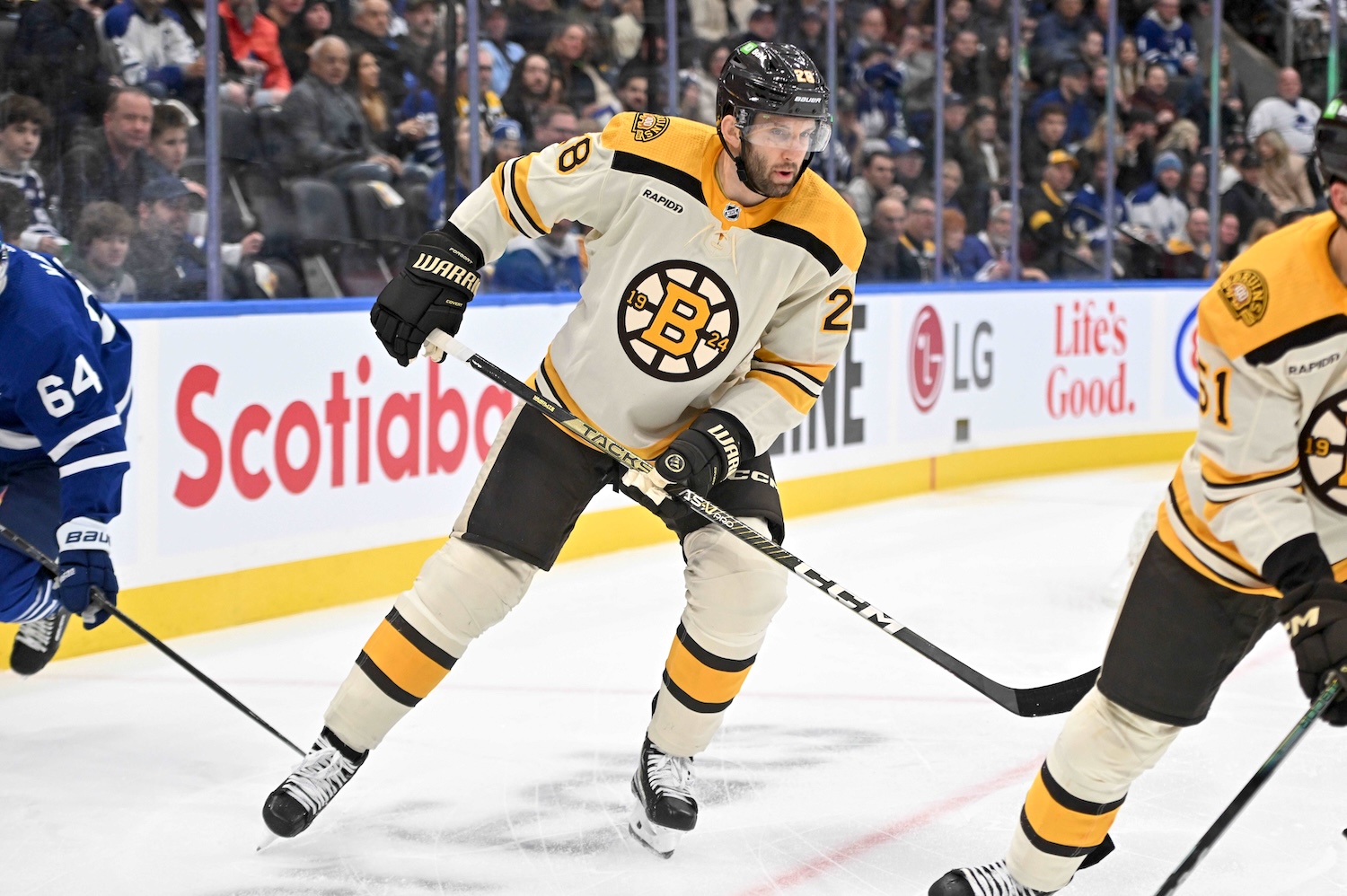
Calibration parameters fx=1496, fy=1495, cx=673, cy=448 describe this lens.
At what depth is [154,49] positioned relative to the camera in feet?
12.8

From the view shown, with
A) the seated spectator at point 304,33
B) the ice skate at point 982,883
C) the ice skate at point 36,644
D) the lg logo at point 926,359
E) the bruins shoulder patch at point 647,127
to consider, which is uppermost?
the bruins shoulder patch at point 647,127

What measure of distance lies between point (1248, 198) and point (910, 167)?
2.50m

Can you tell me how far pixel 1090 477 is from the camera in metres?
6.96

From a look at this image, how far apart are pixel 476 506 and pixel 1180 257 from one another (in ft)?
20.5

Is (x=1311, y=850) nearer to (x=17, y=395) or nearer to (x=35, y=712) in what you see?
(x=17, y=395)

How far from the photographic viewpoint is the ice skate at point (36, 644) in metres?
3.03

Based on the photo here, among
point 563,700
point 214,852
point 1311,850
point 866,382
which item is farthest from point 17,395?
point 866,382

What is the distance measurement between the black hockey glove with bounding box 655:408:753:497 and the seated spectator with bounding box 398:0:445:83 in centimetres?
267

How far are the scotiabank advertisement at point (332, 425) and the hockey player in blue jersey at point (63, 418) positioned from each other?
850 mm

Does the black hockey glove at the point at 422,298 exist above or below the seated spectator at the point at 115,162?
above

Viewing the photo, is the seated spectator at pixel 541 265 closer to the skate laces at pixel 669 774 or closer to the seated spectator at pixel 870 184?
the seated spectator at pixel 870 184

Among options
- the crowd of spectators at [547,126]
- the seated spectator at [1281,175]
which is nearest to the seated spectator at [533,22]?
the crowd of spectators at [547,126]

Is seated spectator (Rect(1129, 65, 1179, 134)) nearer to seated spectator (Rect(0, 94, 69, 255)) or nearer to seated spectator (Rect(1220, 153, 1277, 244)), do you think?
seated spectator (Rect(1220, 153, 1277, 244))

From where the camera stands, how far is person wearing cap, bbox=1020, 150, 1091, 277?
7184mm
